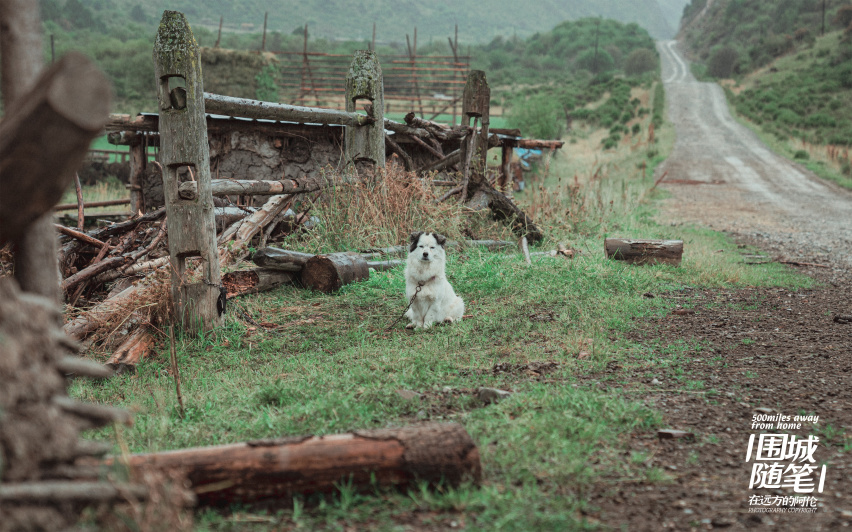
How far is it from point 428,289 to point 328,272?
1.54 m

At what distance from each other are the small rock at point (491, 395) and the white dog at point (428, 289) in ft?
6.86

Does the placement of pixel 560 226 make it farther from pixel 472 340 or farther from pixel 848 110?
pixel 848 110

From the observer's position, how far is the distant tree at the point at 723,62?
70438mm

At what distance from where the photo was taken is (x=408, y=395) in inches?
154

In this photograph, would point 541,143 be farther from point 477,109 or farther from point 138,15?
point 138,15

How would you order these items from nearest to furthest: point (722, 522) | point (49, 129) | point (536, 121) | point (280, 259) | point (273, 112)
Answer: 1. point (49, 129)
2. point (722, 522)
3. point (273, 112)
4. point (280, 259)
5. point (536, 121)

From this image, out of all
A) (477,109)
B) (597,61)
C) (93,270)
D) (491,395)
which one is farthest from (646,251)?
(597,61)

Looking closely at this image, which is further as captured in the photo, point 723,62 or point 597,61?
point 597,61

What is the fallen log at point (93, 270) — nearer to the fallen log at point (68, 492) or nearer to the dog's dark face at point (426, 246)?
the dog's dark face at point (426, 246)

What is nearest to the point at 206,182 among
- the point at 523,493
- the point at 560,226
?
the point at 523,493

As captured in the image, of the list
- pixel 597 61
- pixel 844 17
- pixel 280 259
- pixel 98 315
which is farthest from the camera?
pixel 597 61

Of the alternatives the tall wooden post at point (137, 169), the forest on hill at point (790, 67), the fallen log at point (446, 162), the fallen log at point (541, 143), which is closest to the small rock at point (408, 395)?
the fallen log at point (446, 162)

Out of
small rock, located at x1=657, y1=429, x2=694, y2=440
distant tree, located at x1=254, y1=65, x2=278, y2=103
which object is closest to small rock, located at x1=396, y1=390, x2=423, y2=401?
small rock, located at x1=657, y1=429, x2=694, y2=440

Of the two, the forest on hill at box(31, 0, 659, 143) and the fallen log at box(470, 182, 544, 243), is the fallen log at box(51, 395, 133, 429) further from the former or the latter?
the forest on hill at box(31, 0, 659, 143)
